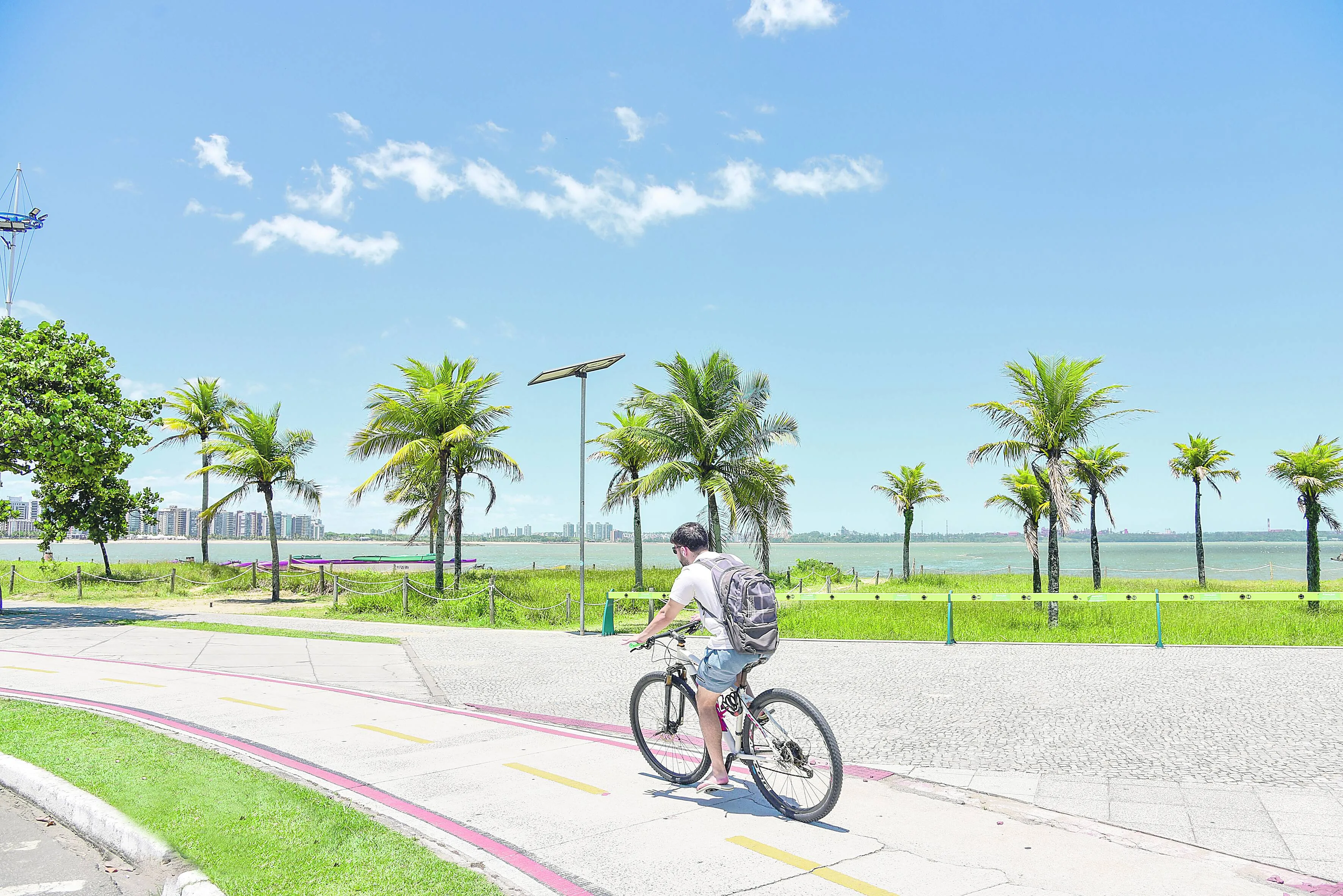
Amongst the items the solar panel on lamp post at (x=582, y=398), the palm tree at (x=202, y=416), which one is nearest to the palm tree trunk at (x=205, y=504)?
the palm tree at (x=202, y=416)

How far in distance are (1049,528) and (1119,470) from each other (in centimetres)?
2149

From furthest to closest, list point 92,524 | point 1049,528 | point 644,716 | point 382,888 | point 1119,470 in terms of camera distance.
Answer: point 1119,470 → point 92,524 → point 1049,528 → point 644,716 → point 382,888

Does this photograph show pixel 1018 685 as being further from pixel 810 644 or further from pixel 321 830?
pixel 321 830

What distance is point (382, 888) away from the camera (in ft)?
13.0

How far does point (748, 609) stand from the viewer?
16.3 feet

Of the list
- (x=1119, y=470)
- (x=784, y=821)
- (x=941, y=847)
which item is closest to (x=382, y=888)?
(x=784, y=821)

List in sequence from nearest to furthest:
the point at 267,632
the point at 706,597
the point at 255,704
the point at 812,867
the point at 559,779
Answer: the point at 812,867 → the point at 706,597 → the point at 559,779 → the point at 255,704 → the point at 267,632

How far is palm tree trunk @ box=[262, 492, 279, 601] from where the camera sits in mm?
28250

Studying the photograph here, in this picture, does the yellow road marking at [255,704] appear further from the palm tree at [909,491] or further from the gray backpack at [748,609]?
the palm tree at [909,491]

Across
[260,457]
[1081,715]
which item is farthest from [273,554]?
[1081,715]

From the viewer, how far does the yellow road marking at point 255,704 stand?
8.94 metres

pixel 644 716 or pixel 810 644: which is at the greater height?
pixel 644 716

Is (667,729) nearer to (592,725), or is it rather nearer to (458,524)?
(592,725)

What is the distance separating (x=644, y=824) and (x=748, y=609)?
1.50 m
